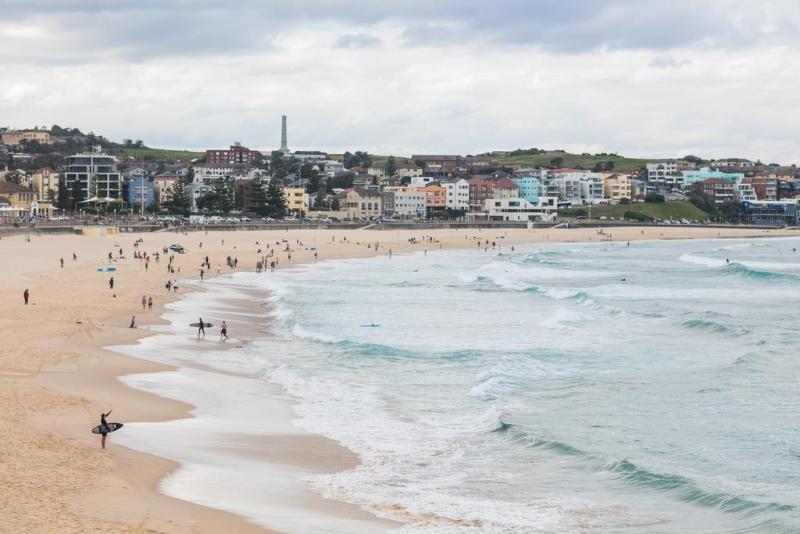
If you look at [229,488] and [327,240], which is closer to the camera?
[229,488]

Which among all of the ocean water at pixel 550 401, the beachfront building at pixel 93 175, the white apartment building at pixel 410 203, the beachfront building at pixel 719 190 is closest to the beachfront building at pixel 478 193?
the white apartment building at pixel 410 203

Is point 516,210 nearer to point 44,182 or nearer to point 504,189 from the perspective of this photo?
point 504,189

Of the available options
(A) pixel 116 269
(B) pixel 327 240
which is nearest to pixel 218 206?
(B) pixel 327 240

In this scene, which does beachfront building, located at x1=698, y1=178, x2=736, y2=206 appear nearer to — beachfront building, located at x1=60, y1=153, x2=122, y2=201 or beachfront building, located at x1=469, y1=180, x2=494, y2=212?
beachfront building, located at x1=469, y1=180, x2=494, y2=212

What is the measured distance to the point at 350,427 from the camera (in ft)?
71.8

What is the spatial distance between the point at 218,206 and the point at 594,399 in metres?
121

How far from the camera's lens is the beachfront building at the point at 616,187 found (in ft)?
625

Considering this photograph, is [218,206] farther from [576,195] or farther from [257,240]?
[576,195]

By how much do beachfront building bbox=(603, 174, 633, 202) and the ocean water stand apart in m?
140

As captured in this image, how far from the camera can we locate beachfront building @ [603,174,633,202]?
191 metres

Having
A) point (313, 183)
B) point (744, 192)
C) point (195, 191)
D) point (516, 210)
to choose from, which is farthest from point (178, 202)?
point (744, 192)

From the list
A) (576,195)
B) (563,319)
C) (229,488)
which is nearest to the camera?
(229,488)

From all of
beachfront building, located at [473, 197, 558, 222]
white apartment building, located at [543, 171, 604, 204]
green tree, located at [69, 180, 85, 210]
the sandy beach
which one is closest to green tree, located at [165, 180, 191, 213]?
green tree, located at [69, 180, 85, 210]

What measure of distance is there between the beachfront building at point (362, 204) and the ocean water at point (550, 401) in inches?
3976
